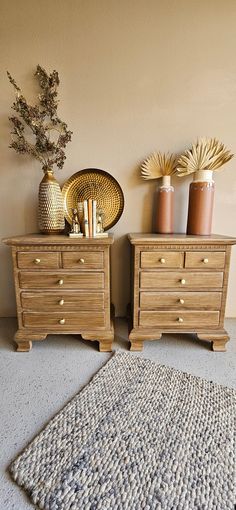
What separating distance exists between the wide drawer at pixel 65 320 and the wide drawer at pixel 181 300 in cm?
29

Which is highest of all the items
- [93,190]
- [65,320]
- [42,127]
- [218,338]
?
[42,127]

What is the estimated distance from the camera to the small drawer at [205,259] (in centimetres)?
130

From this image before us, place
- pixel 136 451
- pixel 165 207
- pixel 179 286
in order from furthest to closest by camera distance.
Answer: pixel 165 207 → pixel 179 286 → pixel 136 451

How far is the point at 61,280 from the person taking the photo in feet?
4.38

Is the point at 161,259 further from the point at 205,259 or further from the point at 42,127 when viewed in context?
the point at 42,127

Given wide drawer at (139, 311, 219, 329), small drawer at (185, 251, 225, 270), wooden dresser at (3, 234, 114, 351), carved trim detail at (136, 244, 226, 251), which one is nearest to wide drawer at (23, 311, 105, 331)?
wooden dresser at (3, 234, 114, 351)

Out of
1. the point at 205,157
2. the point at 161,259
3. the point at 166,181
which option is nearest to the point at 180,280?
the point at 161,259

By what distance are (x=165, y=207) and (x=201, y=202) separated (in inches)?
9.4

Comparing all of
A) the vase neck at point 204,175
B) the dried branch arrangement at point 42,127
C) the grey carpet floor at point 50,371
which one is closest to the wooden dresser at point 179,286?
the grey carpet floor at point 50,371

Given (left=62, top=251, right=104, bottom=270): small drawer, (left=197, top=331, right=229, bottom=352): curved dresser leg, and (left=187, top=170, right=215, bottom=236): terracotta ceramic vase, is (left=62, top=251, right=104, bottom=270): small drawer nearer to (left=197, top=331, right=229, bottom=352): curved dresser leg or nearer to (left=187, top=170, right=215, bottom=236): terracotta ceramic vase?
(left=187, top=170, right=215, bottom=236): terracotta ceramic vase

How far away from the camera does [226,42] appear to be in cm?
151

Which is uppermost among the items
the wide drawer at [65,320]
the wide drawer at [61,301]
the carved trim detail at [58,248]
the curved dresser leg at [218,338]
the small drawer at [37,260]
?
the carved trim detail at [58,248]

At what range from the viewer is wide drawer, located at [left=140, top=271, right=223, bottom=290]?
4.36 ft

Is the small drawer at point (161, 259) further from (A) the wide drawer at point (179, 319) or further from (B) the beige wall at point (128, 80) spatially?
(B) the beige wall at point (128, 80)
